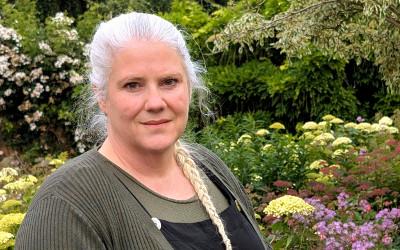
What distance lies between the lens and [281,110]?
877 centimetres

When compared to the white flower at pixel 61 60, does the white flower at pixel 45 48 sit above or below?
above

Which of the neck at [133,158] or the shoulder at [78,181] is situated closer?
the shoulder at [78,181]

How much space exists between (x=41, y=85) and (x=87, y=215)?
307 inches

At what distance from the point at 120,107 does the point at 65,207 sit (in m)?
0.32

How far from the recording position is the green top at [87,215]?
5.47ft

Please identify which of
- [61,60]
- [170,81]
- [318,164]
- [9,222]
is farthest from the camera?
[61,60]

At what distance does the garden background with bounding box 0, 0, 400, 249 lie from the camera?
400 cm

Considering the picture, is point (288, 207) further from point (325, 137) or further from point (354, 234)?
point (325, 137)

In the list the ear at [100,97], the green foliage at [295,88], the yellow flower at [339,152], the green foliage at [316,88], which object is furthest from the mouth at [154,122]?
the green foliage at [316,88]

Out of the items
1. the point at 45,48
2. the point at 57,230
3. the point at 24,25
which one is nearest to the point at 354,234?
the point at 57,230

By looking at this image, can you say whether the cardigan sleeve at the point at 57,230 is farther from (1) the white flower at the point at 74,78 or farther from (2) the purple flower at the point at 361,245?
(1) the white flower at the point at 74,78

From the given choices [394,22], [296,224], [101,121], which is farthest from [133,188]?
[394,22]

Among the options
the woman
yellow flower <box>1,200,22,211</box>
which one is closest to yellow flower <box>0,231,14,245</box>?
yellow flower <box>1,200,22,211</box>

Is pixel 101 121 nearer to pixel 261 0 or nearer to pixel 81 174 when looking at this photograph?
pixel 81 174
